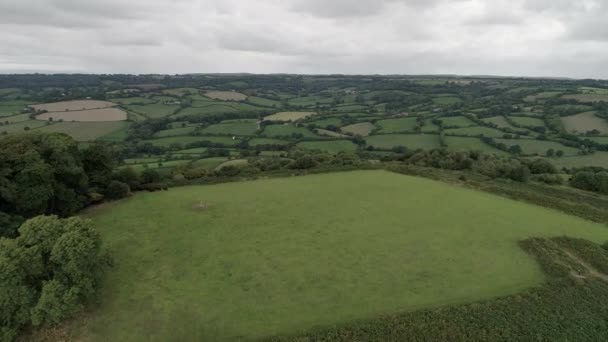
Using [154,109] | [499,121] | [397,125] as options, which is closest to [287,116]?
[397,125]

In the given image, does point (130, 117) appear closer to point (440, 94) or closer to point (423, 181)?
point (423, 181)

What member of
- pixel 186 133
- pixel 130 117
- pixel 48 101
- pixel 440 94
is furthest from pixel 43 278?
pixel 440 94

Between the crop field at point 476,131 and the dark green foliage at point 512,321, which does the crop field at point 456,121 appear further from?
the dark green foliage at point 512,321

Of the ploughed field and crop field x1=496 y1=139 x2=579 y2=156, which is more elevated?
crop field x1=496 y1=139 x2=579 y2=156

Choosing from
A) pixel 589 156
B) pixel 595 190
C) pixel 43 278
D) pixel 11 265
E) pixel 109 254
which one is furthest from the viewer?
pixel 589 156

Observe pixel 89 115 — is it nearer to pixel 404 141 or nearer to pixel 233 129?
pixel 233 129

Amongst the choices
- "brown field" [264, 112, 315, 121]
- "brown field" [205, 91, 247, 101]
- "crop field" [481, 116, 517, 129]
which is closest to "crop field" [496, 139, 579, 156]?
"crop field" [481, 116, 517, 129]

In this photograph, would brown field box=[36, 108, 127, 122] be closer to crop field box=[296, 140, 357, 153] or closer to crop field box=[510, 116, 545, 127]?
crop field box=[296, 140, 357, 153]
